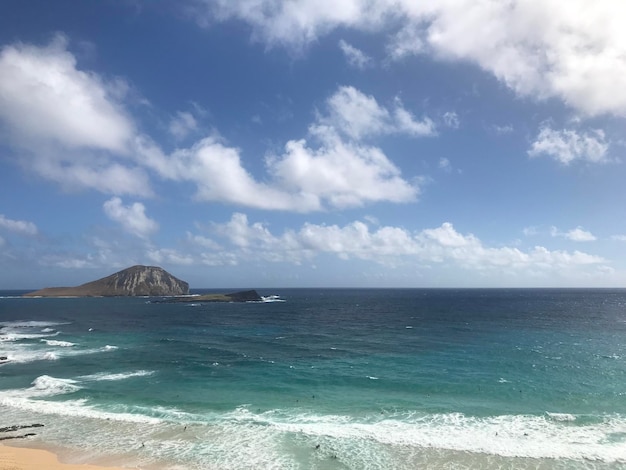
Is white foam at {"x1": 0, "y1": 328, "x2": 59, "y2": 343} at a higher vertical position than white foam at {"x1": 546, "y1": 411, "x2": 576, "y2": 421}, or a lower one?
higher

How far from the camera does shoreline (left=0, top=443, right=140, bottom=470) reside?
27323mm

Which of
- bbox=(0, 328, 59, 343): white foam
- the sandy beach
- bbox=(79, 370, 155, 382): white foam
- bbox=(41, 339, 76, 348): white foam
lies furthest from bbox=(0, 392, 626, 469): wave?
bbox=(0, 328, 59, 343): white foam

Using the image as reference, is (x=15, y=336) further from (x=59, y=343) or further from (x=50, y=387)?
(x=50, y=387)

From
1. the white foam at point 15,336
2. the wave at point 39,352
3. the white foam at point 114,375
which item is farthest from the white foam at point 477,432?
the white foam at point 15,336

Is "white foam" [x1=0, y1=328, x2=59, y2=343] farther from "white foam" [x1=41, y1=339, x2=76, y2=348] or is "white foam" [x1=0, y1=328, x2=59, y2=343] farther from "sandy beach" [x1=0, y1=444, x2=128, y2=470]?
"sandy beach" [x1=0, y1=444, x2=128, y2=470]

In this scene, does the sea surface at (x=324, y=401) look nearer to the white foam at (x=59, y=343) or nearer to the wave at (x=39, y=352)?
the wave at (x=39, y=352)

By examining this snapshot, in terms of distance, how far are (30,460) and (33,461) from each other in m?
0.36

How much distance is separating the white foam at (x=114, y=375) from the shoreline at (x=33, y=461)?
17.9 m

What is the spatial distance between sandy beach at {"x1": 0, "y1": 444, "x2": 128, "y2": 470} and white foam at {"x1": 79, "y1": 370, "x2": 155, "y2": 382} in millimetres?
17897

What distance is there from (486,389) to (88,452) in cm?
3898

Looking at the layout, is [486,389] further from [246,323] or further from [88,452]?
[246,323]

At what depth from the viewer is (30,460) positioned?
93.8 ft

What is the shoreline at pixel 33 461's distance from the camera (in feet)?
89.6

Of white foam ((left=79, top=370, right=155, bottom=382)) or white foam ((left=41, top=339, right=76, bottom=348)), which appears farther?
white foam ((left=41, top=339, right=76, bottom=348))
